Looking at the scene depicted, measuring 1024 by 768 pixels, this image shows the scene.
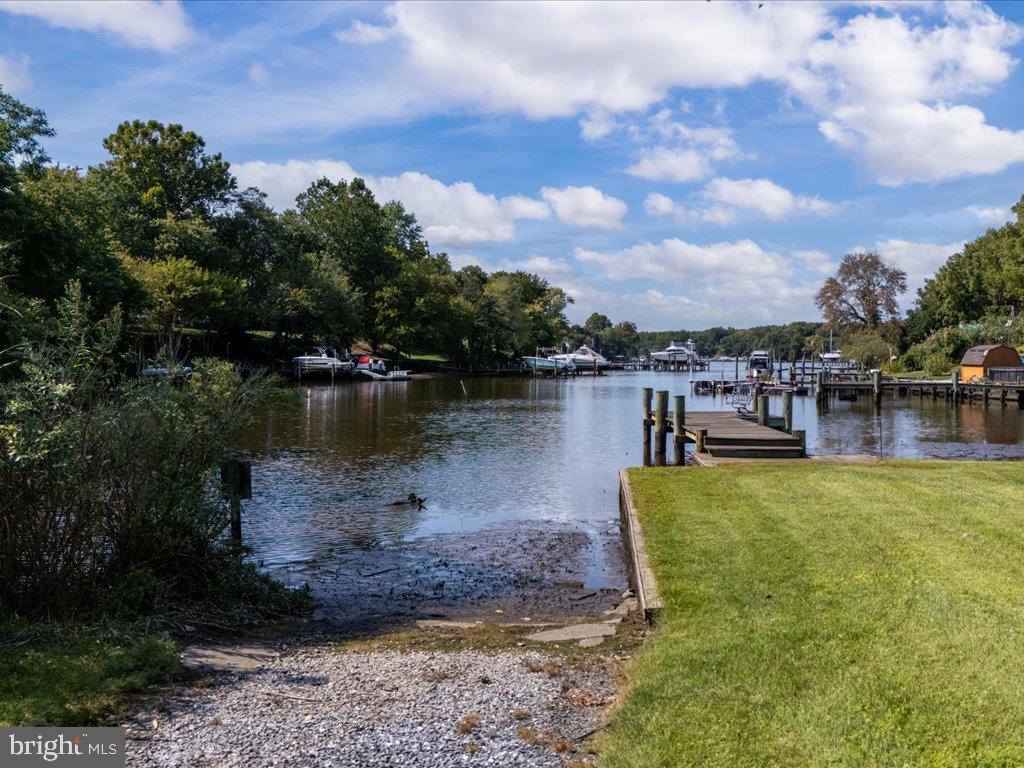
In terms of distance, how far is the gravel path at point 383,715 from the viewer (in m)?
4.91

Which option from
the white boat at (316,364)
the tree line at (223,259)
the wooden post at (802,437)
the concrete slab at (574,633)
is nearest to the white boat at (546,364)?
the tree line at (223,259)

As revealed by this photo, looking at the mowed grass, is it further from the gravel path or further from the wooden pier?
the wooden pier

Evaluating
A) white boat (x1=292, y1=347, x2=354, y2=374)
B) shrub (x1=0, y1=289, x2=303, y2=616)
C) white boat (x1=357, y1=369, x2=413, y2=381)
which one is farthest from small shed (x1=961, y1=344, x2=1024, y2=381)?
shrub (x1=0, y1=289, x2=303, y2=616)

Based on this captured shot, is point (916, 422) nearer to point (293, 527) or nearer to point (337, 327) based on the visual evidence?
point (293, 527)

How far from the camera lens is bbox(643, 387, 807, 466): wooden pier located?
64.8 feet

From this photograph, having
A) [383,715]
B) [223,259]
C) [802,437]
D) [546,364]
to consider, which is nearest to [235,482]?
[383,715]

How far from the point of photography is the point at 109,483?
7551 millimetres

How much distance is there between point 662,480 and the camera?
588 inches

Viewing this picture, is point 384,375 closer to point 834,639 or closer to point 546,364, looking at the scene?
point 546,364

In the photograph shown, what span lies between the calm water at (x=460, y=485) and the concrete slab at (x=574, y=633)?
250cm

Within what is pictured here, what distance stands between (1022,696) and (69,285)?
8.80 meters

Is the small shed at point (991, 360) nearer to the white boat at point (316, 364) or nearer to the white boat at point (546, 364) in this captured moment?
the white boat at point (316, 364)

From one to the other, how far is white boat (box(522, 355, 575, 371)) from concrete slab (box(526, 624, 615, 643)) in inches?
4053

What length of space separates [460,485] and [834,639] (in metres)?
14.4
